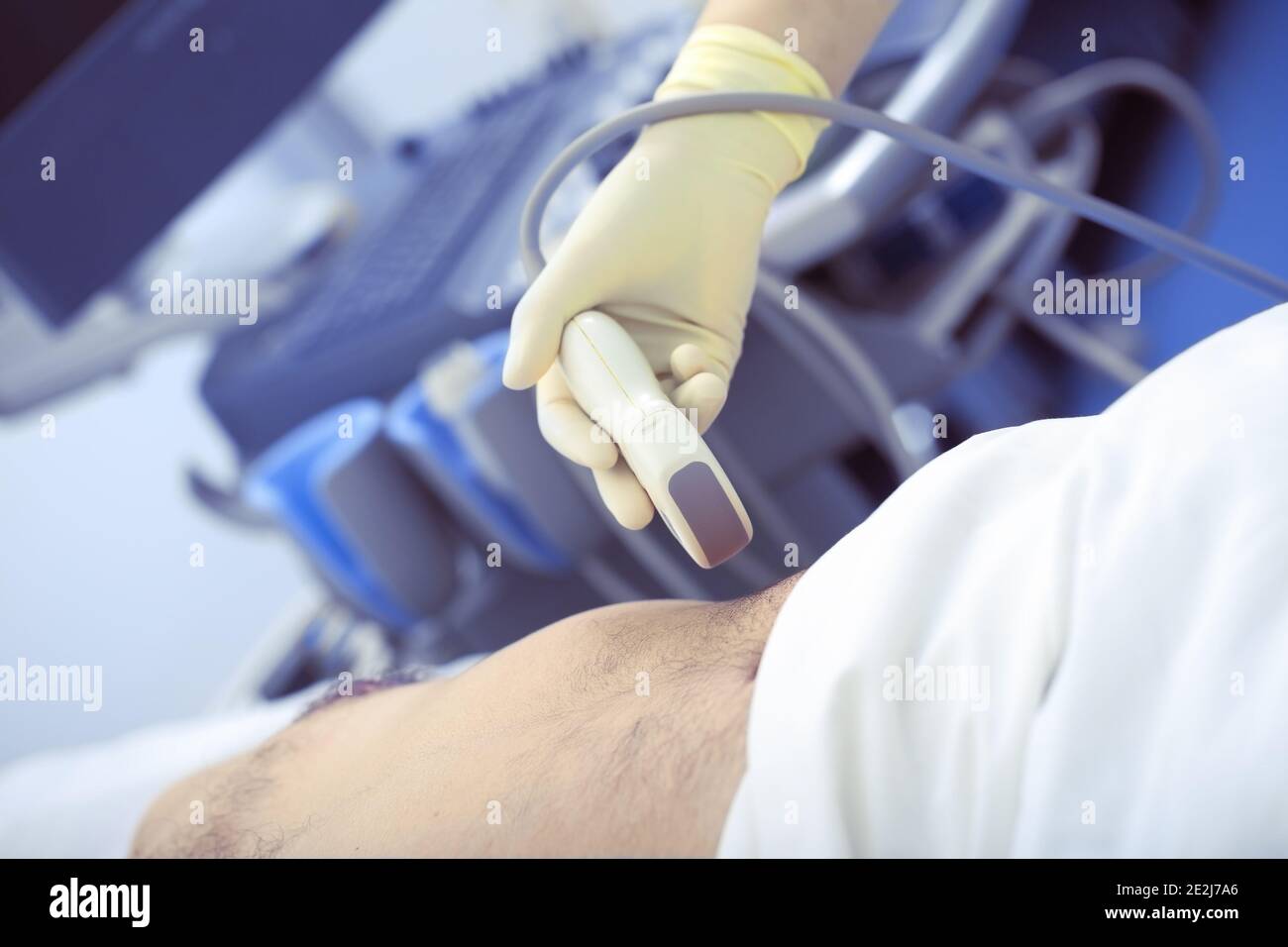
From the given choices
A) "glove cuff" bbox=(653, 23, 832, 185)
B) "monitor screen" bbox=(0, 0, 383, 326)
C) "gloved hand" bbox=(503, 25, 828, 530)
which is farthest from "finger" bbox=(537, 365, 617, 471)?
"monitor screen" bbox=(0, 0, 383, 326)

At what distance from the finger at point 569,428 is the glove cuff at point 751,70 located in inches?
7.1

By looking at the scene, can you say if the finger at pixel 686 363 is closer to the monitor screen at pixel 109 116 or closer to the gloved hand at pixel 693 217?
the gloved hand at pixel 693 217

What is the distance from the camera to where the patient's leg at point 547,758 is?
0.31 meters

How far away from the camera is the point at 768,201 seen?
522mm

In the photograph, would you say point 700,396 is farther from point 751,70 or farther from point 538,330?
point 751,70

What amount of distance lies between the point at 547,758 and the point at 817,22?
425 millimetres

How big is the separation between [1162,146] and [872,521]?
1170 millimetres

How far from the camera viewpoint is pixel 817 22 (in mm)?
500

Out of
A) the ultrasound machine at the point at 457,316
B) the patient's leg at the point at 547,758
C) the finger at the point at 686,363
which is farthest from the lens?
the ultrasound machine at the point at 457,316

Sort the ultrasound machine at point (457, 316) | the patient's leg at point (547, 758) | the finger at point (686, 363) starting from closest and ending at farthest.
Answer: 1. the patient's leg at point (547, 758)
2. the finger at point (686, 363)
3. the ultrasound machine at point (457, 316)

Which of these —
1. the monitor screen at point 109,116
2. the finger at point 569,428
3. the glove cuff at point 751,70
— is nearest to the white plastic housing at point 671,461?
the finger at point 569,428

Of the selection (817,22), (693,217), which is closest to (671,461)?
(693,217)

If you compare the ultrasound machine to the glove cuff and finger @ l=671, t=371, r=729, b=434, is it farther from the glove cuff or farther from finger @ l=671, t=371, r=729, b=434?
finger @ l=671, t=371, r=729, b=434

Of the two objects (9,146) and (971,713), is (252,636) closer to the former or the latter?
(9,146)
